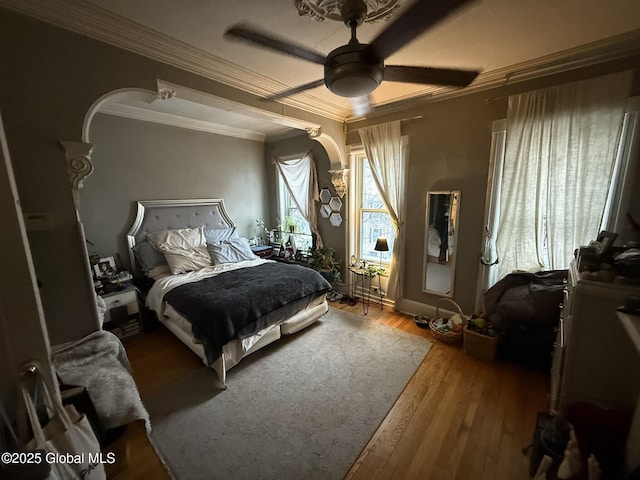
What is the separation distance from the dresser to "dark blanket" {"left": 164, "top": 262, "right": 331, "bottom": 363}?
77.5 inches

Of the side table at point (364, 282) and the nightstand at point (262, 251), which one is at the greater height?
the nightstand at point (262, 251)

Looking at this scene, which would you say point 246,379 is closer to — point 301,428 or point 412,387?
point 301,428

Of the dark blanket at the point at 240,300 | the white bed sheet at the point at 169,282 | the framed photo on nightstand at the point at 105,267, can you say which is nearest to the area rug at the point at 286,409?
the dark blanket at the point at 240,300

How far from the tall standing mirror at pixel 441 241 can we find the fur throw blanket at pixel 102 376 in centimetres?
281

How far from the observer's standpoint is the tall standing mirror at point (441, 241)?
2.70m

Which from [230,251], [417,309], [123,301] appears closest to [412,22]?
[417,309]

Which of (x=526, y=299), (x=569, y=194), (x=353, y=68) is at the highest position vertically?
(x=353, y=68)

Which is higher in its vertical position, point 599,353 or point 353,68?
point 353,68

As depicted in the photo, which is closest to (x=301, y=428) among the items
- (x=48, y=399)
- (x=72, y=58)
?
(x=48, y=399)

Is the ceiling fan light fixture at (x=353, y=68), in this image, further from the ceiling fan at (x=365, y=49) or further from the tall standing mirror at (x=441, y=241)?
the tall standing mirror at (x=441, y=241)

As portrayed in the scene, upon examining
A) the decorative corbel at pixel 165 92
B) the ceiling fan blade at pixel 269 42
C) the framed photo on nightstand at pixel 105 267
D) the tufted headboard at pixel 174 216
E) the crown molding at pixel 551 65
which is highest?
the crown molding at pixel 551 65

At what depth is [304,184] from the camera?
3.95 m

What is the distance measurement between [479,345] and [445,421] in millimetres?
871

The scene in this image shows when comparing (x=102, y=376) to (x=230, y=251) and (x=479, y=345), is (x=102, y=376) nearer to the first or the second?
(x=230, y=251)
